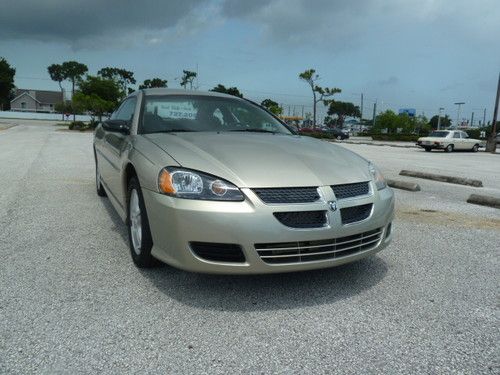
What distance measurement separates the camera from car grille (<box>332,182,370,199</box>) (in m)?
2.97

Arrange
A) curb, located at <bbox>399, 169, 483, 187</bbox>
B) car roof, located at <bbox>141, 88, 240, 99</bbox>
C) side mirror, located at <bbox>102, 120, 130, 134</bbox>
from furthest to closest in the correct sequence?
curb, located at <bbox>399, 169, 483, 187</bbox>
car roof, located at <bbox>141, 88, 240, 99</bbox>
side mirror, located at <bbox>102, 120, 130, 134</bbox>

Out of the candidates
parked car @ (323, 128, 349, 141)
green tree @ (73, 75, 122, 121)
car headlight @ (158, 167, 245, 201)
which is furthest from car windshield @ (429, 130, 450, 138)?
green tree @ (73, 75, 122, 121)

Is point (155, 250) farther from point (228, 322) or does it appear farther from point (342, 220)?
point (342, 220)

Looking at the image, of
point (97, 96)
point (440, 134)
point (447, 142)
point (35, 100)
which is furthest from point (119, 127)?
point (35, 100)

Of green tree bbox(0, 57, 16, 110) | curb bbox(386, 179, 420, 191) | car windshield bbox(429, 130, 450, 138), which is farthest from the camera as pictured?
green tree bbox(0, 57, 16, 110)

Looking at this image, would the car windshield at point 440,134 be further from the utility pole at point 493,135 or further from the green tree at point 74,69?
the green tree at point 74,69

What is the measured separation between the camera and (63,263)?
11.7 ft

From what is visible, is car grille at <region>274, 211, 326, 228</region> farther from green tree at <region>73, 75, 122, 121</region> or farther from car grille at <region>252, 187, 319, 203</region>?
green tree at <region>73, 75, 122, 121</region>

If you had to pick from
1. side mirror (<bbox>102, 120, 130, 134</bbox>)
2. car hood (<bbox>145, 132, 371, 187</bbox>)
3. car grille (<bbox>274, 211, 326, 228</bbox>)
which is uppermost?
side mirror (<bbox>102, 120, 130, 134</bbox>)

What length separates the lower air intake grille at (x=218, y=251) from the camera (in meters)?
2.74

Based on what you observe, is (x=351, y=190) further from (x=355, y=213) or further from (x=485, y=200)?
(x=485, y=200)

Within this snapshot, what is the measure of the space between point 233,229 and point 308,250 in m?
0.51

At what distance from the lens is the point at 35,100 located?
100500 mm

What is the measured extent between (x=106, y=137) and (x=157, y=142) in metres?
1.87
